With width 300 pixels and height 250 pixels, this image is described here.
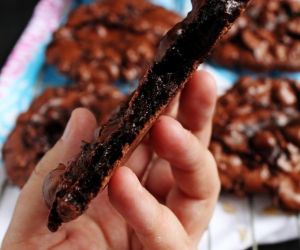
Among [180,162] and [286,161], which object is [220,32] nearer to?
[180,162]

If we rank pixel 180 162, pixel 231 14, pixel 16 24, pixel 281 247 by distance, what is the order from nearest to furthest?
pixel 231 14
pixel 180 162
pixel 281 247
pixel 16 24

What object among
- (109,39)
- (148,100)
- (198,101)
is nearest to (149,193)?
(148,100)

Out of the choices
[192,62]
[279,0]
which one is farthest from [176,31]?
[279,0]

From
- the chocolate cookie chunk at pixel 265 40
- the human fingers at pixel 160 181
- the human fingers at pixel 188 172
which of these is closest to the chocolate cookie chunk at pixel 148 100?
the human fingers at pixel 188 172

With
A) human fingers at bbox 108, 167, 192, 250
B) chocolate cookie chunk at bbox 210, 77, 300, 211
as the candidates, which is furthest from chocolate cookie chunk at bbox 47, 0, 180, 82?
human fingers at bbox 108, 167, 192, 250

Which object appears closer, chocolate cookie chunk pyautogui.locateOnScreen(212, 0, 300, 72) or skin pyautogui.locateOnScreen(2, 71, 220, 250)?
skin pyautogui.locateOnScreen(2, 71, 220, 250)

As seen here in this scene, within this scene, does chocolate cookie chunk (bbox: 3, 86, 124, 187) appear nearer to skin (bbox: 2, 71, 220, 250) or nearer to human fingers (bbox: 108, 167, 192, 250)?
Answer: skin (bbox: 2, 71, 220, 250)
